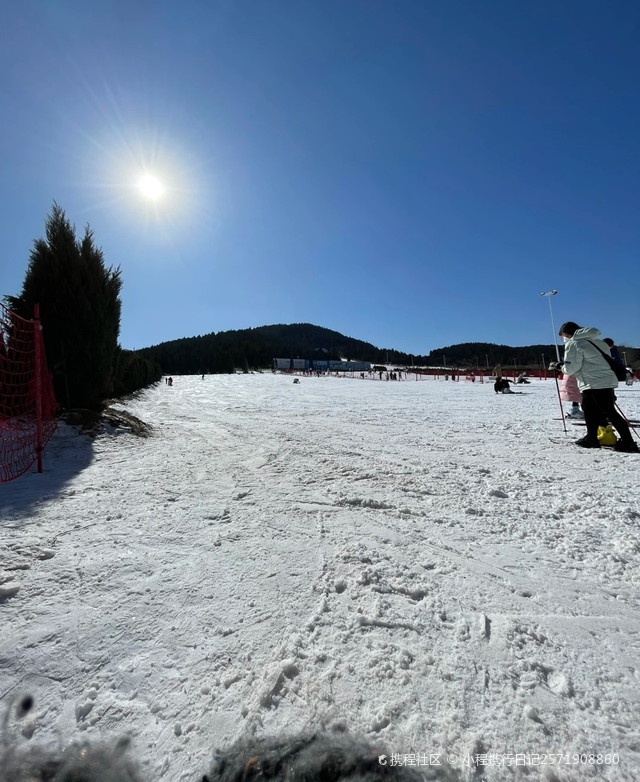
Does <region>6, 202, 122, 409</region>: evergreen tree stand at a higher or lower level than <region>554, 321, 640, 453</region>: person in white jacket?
higher

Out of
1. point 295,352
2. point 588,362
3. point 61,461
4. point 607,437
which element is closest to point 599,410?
point 607,437

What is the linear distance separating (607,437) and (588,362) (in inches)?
43.5

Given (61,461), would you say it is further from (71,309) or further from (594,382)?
(594,382)

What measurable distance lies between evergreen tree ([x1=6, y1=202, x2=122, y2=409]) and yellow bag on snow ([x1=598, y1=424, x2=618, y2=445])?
8.73 metres

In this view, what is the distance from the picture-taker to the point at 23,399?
19.6 feet

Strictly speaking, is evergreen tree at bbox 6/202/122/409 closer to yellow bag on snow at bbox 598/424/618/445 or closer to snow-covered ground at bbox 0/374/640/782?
snow-covered ground at bbox 0/374/640/782

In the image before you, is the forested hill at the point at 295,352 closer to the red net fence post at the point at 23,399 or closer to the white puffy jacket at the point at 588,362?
the red net fence post at the point at 23,399

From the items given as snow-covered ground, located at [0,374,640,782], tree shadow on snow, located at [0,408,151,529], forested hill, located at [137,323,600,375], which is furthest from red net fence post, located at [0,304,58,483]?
forested hill, located at [137,323,600,375]

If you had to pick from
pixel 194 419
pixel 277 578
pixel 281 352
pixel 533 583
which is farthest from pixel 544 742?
pixel 281 352

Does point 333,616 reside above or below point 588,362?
below

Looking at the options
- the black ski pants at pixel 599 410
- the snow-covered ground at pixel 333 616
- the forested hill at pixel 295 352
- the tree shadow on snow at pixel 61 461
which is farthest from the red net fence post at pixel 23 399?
the forested hill at pixel 295 352

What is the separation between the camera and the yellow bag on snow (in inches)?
190

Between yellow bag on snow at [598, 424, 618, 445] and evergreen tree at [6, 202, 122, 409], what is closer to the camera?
yellow bag on snow at [598, 424, 618, 445]

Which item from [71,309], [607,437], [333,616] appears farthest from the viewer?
[71,309]
